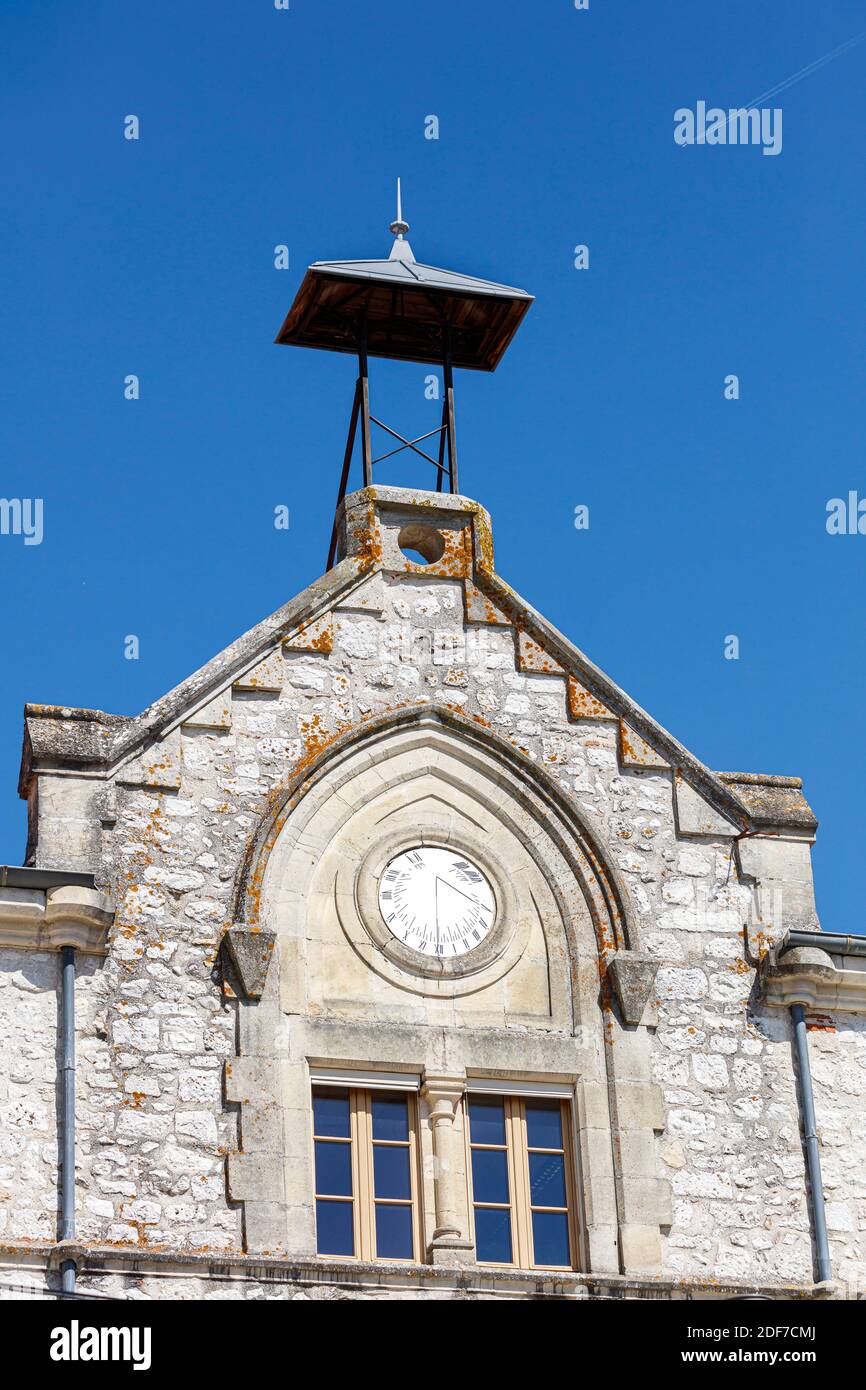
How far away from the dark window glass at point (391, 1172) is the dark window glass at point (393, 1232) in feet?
0.40

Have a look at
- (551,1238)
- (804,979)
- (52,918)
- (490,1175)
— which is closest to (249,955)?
(52,918)

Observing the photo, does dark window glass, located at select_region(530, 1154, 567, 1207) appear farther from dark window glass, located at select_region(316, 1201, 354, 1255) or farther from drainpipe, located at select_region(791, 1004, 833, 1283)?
drainpipe, located at select_region(791, 1004, 833, 1283)

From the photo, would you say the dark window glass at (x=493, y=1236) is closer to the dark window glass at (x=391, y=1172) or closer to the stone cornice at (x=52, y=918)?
the dark window glass at (x=391, y=1172)

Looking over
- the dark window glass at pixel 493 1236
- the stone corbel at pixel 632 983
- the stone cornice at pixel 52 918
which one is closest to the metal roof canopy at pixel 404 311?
the stone corbel at pixel 632 983

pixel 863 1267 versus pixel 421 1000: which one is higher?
pixel 421 1000

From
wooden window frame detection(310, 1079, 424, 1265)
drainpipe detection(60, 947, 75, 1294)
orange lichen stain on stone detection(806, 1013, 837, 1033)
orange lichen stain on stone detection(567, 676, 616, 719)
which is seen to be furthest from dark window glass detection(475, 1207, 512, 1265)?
orange lichen stain on stone detection(567, 676, 616, 719)

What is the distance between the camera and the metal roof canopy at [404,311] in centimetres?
2509

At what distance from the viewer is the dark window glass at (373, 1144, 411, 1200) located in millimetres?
21281

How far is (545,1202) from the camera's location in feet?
70.6

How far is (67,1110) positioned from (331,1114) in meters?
2.02

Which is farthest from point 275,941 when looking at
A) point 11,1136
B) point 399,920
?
point 11,1136

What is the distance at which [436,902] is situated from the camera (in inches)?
882
